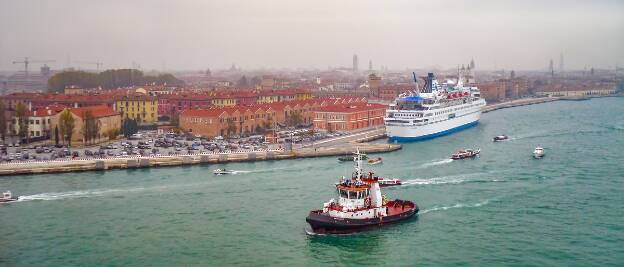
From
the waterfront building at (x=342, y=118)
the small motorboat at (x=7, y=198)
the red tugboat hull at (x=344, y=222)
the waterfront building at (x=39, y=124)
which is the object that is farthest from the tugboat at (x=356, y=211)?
the waterfront building at (x=342, y=118)

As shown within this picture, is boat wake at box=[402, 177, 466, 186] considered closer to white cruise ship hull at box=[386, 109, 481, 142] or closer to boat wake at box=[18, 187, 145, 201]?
boat wake at box=[18, 187, 145, 201]

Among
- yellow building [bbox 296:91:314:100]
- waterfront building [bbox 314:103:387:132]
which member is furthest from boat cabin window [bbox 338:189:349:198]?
yellow building [bbox 296:91:314:100]

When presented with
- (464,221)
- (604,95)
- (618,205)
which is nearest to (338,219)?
(464,221)

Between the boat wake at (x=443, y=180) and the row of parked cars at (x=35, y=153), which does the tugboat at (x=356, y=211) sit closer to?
the boat wake at (x=443, y=180)

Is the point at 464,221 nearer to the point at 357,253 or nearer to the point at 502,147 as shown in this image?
the point at 357,253

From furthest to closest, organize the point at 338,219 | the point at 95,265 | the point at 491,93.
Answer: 1. the point at 491,93
2. the point at 338,219
3. the point at 95,265

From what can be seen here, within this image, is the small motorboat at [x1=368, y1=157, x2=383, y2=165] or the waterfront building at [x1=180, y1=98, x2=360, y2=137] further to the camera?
the waterfront building at [x1=180, y1=98, x2=360, y2=137]

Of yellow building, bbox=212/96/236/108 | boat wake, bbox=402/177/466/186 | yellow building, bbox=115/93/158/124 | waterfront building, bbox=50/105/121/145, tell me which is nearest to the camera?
boat wake, bbox=402/177/466/186
